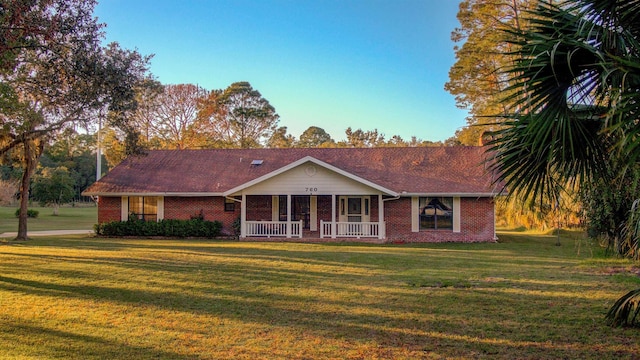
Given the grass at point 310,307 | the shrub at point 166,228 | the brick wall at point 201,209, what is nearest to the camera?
the grass at point 310,307

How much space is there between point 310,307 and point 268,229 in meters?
13.3

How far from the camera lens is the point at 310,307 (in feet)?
26.2

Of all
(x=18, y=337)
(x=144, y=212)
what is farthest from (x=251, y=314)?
(x=144, y=212)

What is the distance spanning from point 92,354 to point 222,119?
39.7 m

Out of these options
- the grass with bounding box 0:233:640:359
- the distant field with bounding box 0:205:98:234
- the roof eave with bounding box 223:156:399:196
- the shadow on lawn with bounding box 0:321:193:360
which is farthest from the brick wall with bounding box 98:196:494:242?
the shadow on lawn with bounding box 0:321:193:360

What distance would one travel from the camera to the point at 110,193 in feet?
73.7

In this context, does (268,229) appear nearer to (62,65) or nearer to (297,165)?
(297,165)

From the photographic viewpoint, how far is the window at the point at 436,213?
68.5ft

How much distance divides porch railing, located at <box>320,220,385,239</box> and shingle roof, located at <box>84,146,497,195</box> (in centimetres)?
193

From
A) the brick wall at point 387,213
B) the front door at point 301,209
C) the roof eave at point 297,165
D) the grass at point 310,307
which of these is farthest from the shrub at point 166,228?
the grass at point 310,307

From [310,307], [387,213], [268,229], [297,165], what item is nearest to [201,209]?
[268,229]

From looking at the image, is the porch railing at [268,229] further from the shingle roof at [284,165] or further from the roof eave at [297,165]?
the shingle roof at [284,165]

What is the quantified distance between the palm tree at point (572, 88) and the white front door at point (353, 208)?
16.0m

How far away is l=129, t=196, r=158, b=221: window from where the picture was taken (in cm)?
2281
